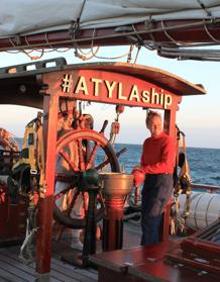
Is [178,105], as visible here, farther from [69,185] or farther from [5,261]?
[5,261]

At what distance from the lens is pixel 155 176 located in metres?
4.88

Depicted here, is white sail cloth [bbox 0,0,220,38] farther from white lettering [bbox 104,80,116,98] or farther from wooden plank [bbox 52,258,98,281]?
wooden plank [bbox 52,258,98,281]

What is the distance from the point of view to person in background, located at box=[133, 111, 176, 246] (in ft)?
15.8

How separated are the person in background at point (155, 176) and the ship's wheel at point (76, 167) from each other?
0.55m

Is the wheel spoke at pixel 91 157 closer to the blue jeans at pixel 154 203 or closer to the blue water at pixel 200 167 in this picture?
the blue jeans at pixel 154 203

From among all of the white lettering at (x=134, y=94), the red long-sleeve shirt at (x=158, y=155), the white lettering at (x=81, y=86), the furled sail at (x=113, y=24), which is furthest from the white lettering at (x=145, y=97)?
the white lettering at (x=81, y=86)

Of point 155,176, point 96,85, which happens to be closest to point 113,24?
point 96,85

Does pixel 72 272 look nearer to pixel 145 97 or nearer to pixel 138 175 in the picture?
pixel 138 175

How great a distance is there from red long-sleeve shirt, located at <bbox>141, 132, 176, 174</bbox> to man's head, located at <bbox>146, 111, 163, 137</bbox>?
0.16 feet

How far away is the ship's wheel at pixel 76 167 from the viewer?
17.1ft

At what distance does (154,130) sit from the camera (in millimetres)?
4906

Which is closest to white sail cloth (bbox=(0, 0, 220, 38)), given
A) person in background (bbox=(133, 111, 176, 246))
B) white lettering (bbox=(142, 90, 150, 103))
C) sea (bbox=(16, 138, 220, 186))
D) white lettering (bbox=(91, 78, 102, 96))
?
white lettering (bbox=(91, 78, 102, 96))

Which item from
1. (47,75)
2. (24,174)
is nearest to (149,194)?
(24,174)

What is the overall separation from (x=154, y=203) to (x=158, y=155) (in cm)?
42
